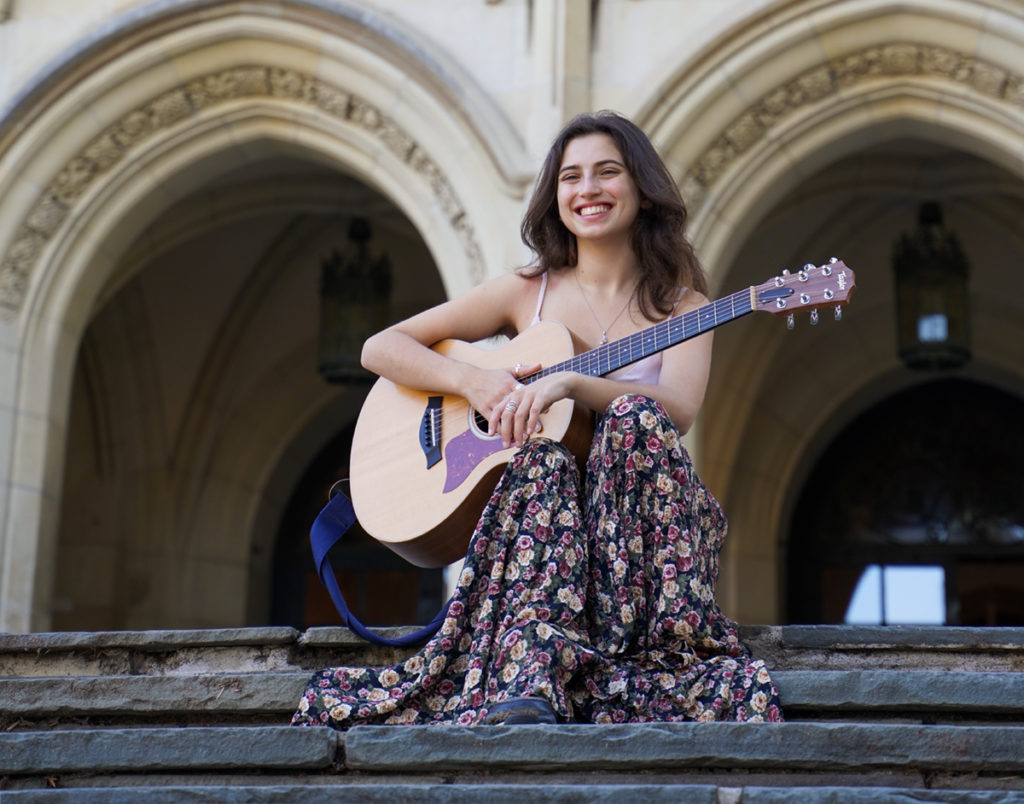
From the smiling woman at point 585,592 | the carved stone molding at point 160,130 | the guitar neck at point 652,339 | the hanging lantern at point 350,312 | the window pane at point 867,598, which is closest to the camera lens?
the smiling woman at point 585,592

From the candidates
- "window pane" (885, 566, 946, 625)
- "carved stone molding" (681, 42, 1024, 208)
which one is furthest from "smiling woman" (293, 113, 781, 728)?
"window pane" (885, 566, 946, 625)

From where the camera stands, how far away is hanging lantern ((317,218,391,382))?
8008mm

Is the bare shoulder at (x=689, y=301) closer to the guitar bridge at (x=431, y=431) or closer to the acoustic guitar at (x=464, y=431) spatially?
the acoustic guitar at (x=464, y=431)

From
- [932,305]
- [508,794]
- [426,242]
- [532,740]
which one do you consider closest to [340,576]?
[426,242]

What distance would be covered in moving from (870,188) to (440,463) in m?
5.50

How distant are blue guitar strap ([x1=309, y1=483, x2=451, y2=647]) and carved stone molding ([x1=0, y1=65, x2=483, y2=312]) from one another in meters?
3.49

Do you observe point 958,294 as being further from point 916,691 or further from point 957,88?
point 916,691

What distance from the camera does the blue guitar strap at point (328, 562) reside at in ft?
11.2

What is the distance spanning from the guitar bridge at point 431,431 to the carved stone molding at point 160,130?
350cm

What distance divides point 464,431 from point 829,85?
3.77m

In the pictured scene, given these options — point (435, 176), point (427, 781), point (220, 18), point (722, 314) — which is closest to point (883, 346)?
point (435, 176)

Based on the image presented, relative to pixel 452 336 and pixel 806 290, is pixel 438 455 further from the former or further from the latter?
pixel 806 290

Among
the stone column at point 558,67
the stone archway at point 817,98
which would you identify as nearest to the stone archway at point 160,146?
the stone column at point 558,67

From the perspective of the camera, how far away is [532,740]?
274cm
